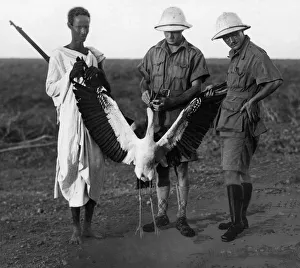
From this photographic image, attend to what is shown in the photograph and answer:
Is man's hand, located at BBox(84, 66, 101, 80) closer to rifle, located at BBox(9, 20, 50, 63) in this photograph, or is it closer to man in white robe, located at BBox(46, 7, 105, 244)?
man in white robe, located at BBox(46, 7, 105, 244)

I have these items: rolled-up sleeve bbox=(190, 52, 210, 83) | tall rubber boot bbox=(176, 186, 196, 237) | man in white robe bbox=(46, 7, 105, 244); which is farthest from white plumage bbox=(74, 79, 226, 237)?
tall rubber boot bbox=(176, 186, 196, 237)

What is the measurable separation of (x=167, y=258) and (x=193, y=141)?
130 centimetres

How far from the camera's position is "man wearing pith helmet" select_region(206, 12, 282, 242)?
5547mm

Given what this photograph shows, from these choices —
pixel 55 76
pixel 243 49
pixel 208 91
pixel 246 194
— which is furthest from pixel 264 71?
pixel 55 76

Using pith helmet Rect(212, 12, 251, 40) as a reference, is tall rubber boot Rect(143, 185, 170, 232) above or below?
below

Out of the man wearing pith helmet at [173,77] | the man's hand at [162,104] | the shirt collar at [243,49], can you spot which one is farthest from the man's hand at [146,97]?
the shirt collar at [243,49]

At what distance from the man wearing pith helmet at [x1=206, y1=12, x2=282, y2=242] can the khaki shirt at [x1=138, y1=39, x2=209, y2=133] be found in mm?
321

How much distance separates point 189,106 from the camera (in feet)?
19.2

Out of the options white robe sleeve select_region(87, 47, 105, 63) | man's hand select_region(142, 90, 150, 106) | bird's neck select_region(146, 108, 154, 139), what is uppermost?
white robe sleeve select_region(87, 47, 105, 63)

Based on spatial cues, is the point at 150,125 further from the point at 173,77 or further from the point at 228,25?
the point at 228,25

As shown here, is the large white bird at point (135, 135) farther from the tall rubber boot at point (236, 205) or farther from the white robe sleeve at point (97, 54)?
the tall rubber boot at point (236, 205)

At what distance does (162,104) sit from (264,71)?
104cm

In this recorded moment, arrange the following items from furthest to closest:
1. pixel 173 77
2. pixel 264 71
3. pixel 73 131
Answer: pixel 173 77
pixel 73 131
pixel 264 71

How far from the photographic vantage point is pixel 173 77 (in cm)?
595
